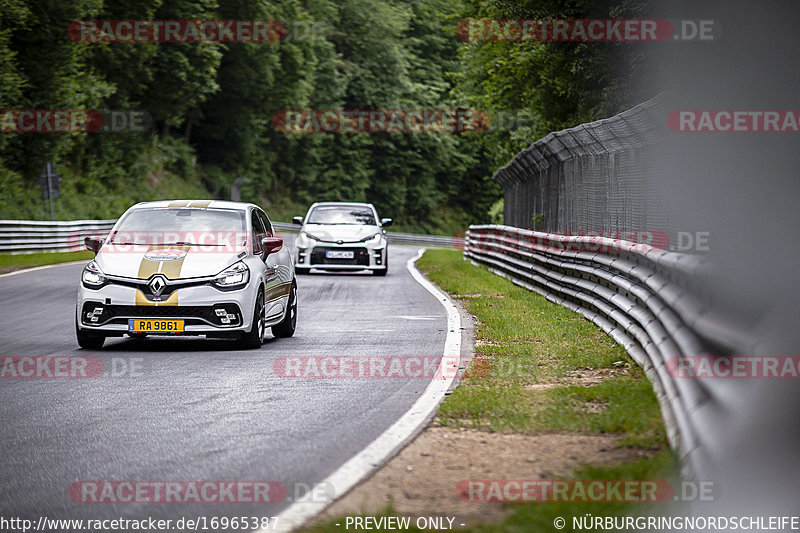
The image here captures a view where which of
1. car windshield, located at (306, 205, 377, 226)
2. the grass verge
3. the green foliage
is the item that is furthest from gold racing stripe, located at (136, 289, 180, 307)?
the green foliage

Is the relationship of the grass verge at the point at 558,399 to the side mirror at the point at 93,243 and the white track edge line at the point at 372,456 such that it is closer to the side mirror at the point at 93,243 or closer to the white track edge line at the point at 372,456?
the white track edge line at the point at 372,456

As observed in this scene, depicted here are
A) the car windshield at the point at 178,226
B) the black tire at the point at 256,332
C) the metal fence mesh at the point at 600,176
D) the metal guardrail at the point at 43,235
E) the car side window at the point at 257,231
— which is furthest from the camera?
the metal guardrail at the point at 43,235

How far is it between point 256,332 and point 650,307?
4340mm

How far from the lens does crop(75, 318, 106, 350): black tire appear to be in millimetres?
11521

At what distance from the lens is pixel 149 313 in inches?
449

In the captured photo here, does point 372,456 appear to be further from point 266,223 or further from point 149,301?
point 266,223

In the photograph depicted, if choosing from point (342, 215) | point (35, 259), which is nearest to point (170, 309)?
point (342, 215)

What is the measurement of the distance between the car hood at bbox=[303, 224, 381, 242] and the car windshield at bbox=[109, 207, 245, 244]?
42.5 feet

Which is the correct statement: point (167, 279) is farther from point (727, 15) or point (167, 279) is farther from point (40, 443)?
point (727, 15)

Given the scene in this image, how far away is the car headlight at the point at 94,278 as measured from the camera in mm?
11539

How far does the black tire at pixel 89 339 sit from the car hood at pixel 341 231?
46.5ft

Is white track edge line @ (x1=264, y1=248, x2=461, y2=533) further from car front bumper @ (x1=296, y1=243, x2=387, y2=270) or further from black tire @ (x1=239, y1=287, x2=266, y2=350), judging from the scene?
car front bumper @ (x1=296, y1=243, x2=387, y2=270)

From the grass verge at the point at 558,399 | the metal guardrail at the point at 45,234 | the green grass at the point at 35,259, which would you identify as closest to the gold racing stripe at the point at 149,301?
the grass verge at the point at 558,399

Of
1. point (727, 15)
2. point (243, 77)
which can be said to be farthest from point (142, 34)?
point (727, 15)
